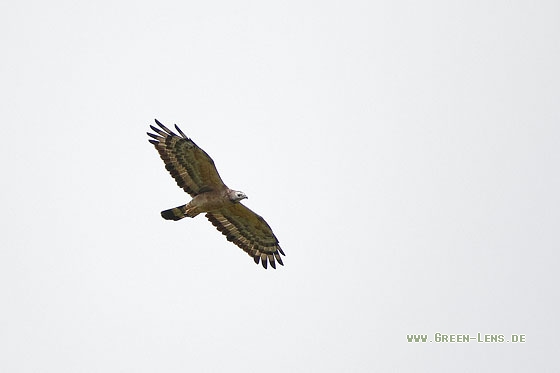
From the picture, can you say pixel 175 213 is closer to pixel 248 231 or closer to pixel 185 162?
pixel 185 162

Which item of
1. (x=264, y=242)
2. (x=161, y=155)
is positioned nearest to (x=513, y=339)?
(x=264, y=242)

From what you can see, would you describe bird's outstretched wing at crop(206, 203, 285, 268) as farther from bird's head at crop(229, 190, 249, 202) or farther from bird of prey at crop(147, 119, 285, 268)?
bird's head at crop(229, 190, 249, 202)

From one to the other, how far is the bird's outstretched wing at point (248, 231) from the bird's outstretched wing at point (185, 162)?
103 centimetres

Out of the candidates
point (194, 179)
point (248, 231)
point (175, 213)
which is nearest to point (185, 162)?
point (194, 179)

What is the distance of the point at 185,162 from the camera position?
954 inches

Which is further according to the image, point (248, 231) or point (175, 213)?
point (248, 231)

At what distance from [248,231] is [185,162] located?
2941 mm

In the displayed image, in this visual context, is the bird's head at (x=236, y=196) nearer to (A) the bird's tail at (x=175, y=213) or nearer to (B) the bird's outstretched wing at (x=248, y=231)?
(B) the bird's outstretched wing at (x=248, y=231)

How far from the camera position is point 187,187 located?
24422 mm

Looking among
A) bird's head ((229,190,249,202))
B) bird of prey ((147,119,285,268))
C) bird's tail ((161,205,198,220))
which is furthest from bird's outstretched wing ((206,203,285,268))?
bird's tail ((161,205,198,220))

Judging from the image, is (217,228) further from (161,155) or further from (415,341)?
(415,341)

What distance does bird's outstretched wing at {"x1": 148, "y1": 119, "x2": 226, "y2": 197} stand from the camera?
24031 mm

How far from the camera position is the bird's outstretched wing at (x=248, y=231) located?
82.8 ft

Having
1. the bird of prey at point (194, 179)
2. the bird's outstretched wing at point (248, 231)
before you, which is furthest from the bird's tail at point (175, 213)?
the bird's outstretched wing at point (248, 231)
